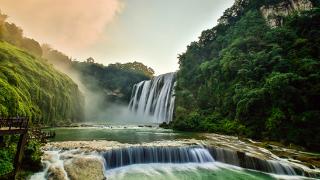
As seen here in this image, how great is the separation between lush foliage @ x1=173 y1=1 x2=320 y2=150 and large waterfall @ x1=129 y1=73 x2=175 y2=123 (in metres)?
4.67

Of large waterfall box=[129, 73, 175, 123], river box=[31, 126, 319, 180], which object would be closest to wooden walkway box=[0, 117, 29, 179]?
river box=[31, 126, 319, 180]

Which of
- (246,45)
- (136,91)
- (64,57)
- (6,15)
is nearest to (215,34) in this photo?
(246,45)

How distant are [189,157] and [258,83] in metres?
18.6

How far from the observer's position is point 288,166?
711 inches

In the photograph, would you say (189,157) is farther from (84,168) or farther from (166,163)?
(84,168)

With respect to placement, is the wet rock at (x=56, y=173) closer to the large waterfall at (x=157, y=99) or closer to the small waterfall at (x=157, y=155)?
the small waterfall at (x=157, y=155)

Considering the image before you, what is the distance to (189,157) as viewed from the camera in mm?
20938

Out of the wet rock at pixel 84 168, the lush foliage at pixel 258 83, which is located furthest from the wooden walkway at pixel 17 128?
the lush foliage at pixel 258 83

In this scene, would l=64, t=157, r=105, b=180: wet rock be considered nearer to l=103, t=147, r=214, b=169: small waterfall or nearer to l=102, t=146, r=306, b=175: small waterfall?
l=102, t=146, r=306, b=175: small waterfall

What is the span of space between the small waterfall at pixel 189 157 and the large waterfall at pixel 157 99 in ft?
109

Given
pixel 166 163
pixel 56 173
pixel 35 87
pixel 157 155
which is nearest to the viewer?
pixel 56 173

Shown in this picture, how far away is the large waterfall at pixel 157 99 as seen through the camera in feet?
188

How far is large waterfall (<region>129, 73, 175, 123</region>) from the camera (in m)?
57.3

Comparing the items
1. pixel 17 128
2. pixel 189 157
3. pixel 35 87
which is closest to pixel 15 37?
pixel 35 87
